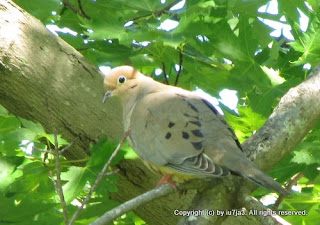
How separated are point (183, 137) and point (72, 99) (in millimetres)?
650

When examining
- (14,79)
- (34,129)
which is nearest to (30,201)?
(34,129)

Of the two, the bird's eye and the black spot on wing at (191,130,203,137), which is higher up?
the bird's eye

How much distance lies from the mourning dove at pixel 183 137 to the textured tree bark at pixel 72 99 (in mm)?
147

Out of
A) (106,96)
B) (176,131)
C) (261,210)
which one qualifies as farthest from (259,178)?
(106,96)

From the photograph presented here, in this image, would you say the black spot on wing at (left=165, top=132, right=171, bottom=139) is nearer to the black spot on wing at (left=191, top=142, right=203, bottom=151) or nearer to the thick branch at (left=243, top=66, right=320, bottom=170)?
the black spot on wing at (left=191, top=142, right=203, bottom=151)

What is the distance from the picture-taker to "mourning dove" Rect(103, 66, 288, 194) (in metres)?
3.14

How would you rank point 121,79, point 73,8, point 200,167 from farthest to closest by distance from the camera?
point 73,8 → point 121,79 → point 200,167

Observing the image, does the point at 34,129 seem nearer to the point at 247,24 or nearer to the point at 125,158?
the point at 125,158

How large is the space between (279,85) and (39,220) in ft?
5.02

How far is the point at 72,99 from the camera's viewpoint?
3.59 m

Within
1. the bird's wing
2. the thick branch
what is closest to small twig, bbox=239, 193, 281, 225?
the bird's wing

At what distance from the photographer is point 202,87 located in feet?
13.7

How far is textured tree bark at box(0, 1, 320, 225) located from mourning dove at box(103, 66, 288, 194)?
0.15 meters

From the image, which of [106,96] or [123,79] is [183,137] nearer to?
[106,96]
